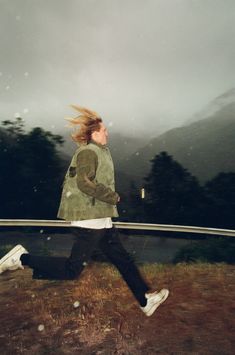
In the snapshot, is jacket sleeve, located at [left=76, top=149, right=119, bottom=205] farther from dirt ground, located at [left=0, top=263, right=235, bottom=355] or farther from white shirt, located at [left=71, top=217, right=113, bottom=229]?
dirt ground, located at [left=0, top=263, right=235, bottom=355]

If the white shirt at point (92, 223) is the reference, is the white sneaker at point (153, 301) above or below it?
below

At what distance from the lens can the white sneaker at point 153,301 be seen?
404cm

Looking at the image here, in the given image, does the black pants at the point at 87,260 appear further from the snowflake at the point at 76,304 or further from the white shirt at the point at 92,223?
the snowflake at the point at 76,304

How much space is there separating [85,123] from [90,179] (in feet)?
2.19

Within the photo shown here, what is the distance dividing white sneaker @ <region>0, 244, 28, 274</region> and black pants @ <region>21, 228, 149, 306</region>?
93cm

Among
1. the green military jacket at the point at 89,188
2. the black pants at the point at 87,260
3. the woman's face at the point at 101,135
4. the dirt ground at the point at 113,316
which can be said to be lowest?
the dirt ground at the point at 113,316

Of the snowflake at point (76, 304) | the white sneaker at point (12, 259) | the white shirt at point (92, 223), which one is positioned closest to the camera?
the white shirt at point (92, 223)

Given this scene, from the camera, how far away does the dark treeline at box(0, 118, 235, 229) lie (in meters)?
17.5

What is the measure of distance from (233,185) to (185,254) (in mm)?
10420

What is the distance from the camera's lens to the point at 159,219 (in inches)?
736

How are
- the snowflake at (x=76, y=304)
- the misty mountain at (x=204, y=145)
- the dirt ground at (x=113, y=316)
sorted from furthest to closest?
the misty mountain at (x=204, y=145) → the snowflake at (x=76, y=304) → the dirt ground at (x=113, y=316)

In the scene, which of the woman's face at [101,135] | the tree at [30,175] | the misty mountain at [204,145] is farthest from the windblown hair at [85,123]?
the misty mountain at [204,145]

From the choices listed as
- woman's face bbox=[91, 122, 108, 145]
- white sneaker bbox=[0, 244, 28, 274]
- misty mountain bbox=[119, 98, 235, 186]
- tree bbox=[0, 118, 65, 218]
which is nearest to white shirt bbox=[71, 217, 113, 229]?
woman's face bbox=[91, 122, 108, 145]

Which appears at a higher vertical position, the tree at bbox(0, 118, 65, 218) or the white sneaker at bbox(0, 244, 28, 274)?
the tree at bbox(0, 118, 65, 218)
